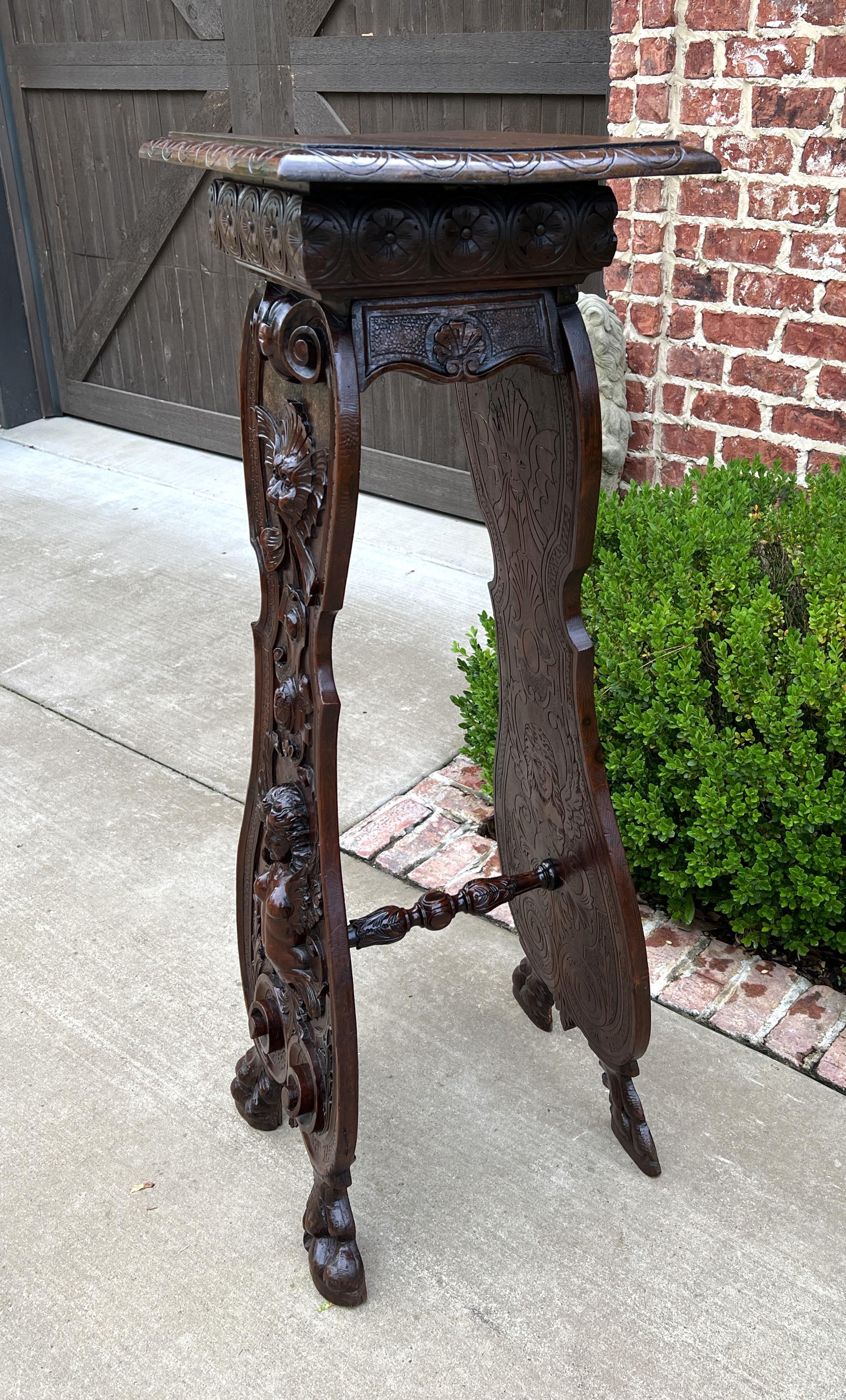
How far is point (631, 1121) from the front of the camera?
7.04 feet

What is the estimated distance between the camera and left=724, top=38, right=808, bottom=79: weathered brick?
3.17m

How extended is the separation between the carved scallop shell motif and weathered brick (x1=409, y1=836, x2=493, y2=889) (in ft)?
5.01

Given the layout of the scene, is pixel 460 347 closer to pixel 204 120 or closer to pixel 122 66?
pixel 204 120

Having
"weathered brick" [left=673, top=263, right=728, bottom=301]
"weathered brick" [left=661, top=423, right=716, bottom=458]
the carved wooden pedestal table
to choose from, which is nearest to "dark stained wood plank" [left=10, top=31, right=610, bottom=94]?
"weathered brick" [left=673, top=263, right=728, bottom=301]

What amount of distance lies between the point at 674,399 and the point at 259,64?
244cm

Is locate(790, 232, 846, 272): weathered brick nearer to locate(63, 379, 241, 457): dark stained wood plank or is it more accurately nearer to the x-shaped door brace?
the x-shaped door brace

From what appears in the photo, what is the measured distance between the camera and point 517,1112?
2275 millimetres

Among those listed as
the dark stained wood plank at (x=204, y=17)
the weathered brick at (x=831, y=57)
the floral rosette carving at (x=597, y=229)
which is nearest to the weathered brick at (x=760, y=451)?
the weathered brick at (x=831, y=57)

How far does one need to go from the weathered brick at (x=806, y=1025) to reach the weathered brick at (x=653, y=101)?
8.09 ft

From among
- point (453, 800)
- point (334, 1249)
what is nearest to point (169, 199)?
point (453, 800)

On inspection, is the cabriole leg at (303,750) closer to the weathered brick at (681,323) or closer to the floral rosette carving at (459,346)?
the floral rosette carving at (459,346)

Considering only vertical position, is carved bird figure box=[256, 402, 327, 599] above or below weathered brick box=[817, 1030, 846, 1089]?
above

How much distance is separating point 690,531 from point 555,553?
3.46 feet

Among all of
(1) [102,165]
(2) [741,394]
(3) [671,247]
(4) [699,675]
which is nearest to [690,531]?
(4) [699,675]
